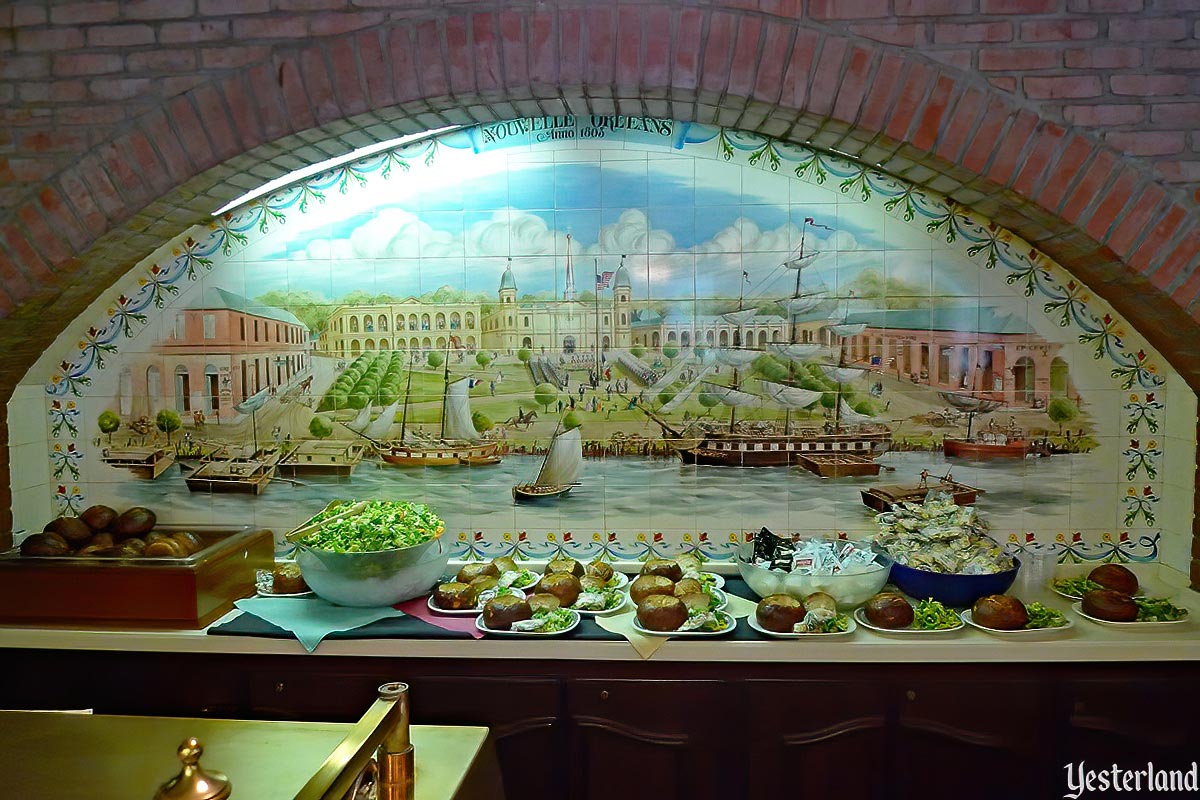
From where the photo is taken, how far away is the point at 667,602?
131 inches

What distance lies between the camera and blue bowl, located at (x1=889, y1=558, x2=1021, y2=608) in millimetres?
3449

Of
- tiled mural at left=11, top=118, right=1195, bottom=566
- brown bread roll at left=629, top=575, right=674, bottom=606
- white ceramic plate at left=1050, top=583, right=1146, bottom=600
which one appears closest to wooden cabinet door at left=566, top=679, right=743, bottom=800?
brown bread roll at left=629, top=575, right=674, bottom=606

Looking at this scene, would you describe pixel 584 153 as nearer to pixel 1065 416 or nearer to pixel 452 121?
pixel 452 121

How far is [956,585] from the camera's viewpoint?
3.46m

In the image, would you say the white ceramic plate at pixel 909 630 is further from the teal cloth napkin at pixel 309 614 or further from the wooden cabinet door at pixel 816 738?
the teal cloth napkin at pixel 309 614

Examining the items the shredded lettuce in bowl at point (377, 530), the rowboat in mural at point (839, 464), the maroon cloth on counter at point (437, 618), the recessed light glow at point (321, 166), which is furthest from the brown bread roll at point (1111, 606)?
the recessed light glow at point (321, 166)

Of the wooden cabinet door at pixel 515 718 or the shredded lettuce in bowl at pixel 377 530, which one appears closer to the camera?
the wooden cabinet door at pixel 515 718

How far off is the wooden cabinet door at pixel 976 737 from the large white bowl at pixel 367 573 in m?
1.89

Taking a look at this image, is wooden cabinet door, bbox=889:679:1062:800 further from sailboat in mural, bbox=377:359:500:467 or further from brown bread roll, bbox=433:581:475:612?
sailboat in mural, bbox=377:359:500:467

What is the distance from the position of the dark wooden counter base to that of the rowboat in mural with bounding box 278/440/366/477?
3.50 ft

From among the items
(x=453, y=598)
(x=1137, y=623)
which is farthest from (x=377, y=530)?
(x=1137, y=623)

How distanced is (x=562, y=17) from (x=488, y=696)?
239 cm

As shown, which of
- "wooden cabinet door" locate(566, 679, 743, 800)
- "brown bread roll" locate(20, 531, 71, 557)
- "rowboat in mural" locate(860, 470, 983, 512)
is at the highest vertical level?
"rowboat in mural" locate(860, 470, 983, 512)

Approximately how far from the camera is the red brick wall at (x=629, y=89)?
291 cm
